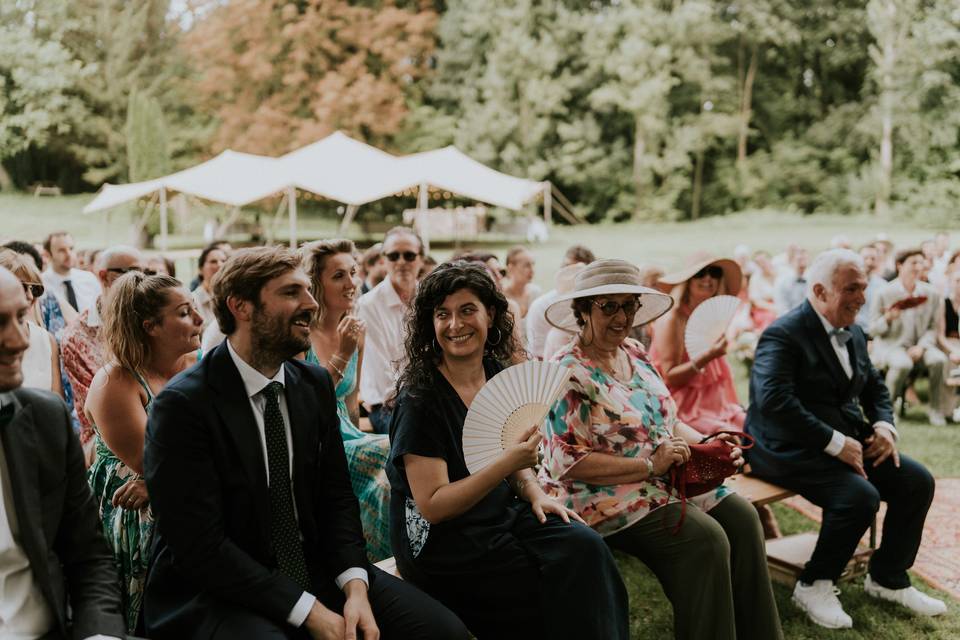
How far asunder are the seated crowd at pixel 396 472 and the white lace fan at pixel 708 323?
0.44m

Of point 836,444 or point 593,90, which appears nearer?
point 836,444

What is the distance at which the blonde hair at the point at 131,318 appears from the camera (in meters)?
2.56

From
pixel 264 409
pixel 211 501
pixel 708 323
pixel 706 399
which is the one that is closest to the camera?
pixel 211 501

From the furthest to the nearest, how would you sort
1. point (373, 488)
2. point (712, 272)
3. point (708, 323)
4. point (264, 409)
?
point (712, 272) < point (708, 323) < point (373, 488) < point (264, 409)

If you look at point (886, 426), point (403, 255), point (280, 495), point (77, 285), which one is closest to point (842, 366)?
point (886, 426)

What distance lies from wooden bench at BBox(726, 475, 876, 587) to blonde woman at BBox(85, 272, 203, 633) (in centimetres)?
256

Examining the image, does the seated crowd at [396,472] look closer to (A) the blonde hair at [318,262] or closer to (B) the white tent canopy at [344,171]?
(A) the blonde hair at [318,262]

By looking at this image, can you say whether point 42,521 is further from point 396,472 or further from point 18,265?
point 18,265

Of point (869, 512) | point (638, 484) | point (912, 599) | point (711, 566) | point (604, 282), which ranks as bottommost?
point (912, 599)

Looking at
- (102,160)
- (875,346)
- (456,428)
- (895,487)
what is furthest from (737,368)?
(102,160)

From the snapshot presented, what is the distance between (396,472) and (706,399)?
2510mm

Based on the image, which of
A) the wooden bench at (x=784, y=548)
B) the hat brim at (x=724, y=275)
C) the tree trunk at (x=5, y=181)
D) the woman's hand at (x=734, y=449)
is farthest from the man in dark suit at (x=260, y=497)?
the tree trunk at (x=5, y=181)

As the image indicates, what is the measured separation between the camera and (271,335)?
216 centimetres

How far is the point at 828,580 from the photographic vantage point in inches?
142
